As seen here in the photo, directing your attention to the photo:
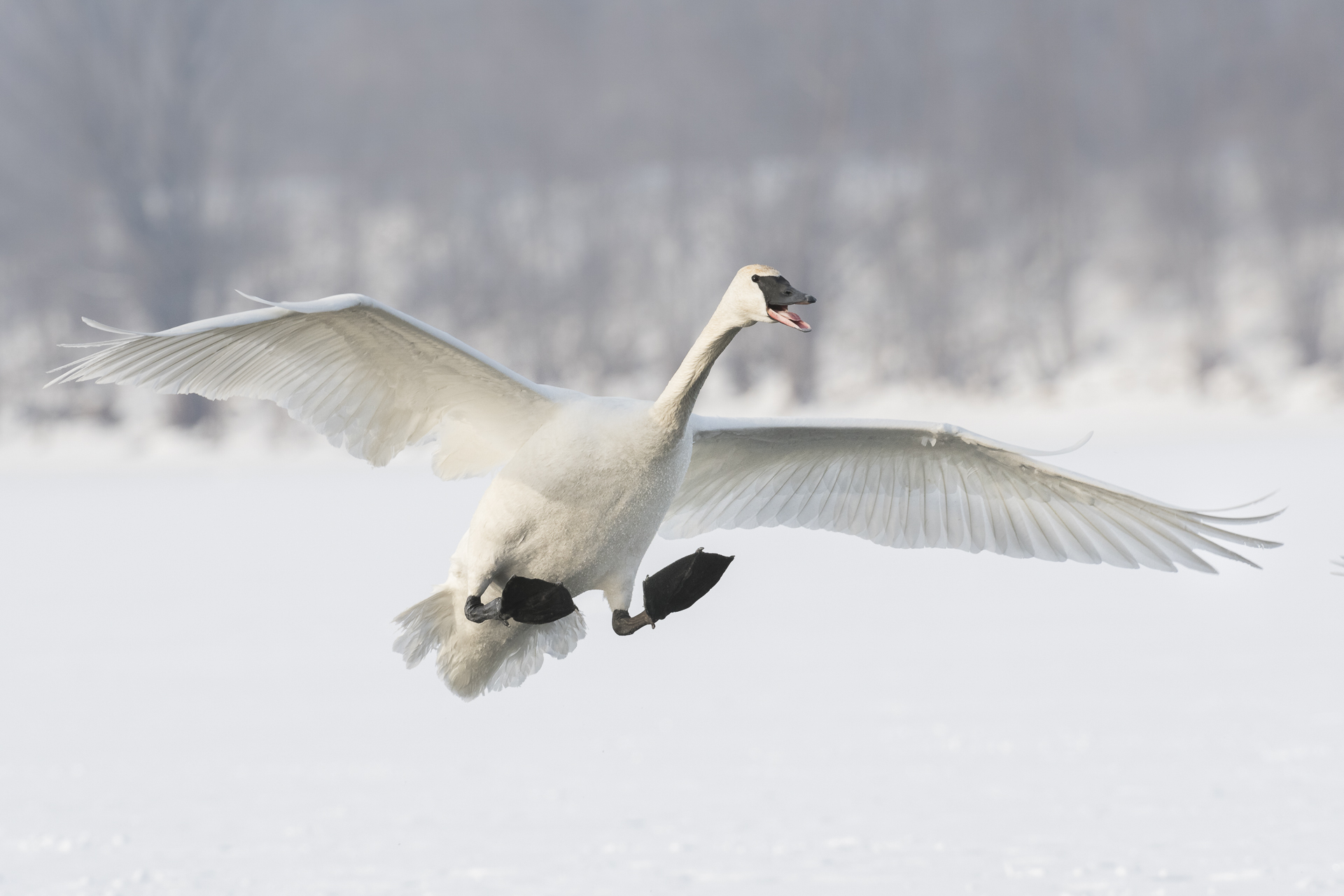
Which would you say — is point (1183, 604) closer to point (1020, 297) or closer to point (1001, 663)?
point (1001, 663)

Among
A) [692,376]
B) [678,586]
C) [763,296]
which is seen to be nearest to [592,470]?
[692,376]

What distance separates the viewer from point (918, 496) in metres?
6.53

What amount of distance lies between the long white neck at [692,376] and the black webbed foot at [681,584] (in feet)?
1.96

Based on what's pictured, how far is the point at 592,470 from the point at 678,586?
1.90ft

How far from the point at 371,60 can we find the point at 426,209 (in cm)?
557

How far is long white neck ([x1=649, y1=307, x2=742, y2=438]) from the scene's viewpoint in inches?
203

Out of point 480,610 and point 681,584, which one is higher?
point 681,584

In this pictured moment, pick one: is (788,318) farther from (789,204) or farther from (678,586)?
(789,204)

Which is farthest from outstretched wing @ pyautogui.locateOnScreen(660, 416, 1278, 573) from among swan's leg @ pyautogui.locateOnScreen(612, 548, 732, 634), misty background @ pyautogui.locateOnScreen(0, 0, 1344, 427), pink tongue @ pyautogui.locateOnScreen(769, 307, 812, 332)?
misty background @ pyautogui.locateOnScreen(0, 0, 1344, 427)

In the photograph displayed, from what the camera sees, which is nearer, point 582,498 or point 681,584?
point 582,498

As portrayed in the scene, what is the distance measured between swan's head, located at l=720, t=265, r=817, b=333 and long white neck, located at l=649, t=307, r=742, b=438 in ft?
0.31

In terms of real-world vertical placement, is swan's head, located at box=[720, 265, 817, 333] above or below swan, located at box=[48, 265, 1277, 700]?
above

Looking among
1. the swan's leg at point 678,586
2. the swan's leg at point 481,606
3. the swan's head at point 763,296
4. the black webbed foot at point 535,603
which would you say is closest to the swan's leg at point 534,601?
the black webbed foot at point 535,603

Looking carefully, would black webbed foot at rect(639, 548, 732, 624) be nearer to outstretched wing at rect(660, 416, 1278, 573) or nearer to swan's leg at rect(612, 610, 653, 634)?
swan's leg at rect(612, 610, 653, 634)
